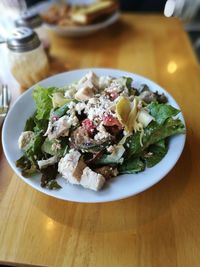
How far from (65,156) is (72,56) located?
81 cm

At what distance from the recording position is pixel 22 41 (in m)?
1.15

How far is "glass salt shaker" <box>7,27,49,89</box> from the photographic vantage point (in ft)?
3.80

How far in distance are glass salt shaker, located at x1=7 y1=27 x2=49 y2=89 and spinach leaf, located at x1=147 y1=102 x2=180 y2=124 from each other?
600 mm

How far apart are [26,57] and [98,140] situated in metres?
0.59

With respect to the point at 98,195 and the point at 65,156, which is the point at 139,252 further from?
the point at 65,156

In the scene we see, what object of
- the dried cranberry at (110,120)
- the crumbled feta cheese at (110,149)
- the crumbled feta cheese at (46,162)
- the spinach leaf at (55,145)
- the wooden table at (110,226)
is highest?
the dried cranberry at (110,120)

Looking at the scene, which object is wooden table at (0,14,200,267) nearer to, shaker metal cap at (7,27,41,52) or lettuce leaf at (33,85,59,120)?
lettuce leaf at (33,85,59,120)

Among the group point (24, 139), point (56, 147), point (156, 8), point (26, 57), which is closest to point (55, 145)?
point (56, 147)

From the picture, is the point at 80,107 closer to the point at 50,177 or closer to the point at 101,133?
the point at 101,133

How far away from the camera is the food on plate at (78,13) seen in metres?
1.51

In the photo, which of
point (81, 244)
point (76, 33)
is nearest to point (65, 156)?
point (81, 244)

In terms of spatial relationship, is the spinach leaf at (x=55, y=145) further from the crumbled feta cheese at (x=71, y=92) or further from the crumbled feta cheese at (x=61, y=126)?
the crumbled feta cheese at (x=71, y=92)

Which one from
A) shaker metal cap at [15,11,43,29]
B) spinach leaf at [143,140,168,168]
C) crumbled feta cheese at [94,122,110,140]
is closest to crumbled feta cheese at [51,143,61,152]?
crumbled feta cheese at [94,122,110,140]

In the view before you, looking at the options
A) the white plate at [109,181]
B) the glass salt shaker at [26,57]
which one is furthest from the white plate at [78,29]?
the white plate at [109,181]
